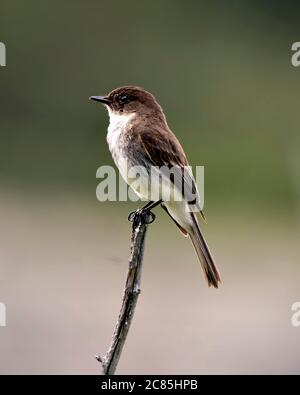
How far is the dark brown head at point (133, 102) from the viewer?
4355mm

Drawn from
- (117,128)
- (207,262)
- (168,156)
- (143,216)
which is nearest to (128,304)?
(143,216)

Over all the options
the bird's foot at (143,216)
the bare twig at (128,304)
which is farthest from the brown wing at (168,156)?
the bare twig at (128,304)

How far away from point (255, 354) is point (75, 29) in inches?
223

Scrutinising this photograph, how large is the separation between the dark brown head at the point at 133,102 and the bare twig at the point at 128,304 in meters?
1.18

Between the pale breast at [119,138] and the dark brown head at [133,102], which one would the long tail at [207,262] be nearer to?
the pale breast at [119,138]

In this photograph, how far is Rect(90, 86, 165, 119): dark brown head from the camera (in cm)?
436

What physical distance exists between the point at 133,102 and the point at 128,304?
5.60 feet

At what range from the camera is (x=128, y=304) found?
9.23 ft

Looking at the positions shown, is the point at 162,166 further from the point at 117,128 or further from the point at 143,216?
the point at 143,216

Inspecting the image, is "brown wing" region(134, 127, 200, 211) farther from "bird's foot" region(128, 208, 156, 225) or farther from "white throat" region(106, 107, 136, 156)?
"bird's foot" region(128, 208, 156, 225)

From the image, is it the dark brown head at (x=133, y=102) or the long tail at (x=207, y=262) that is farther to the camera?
the dark brown head at (x=133, y=102)

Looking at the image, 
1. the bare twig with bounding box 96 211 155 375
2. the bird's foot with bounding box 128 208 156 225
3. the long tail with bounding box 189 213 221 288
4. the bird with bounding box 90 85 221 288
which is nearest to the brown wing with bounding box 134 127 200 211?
the bird with bounding box 90 85 221 288

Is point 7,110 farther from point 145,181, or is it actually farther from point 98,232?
point 145,181

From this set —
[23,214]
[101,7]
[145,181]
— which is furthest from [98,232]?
[145,181]
